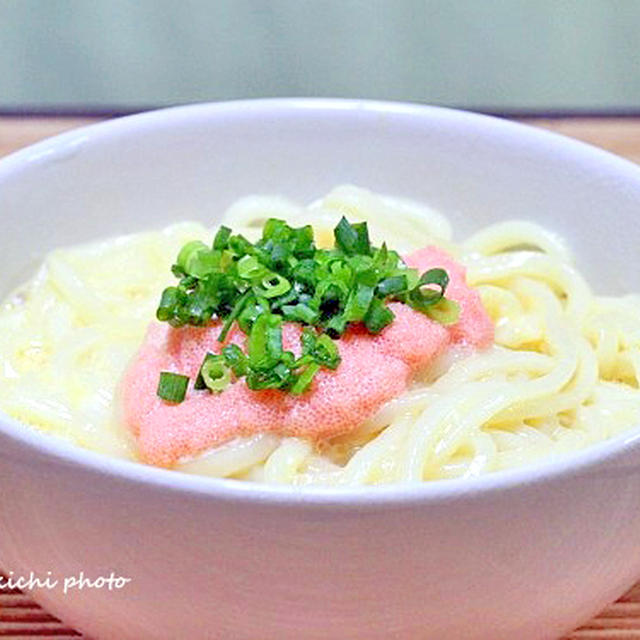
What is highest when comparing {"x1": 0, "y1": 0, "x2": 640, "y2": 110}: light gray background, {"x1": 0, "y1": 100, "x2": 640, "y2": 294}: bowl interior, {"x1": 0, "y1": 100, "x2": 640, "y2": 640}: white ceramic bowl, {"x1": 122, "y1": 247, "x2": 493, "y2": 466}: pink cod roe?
{"x1": 0, "y1": 0, "x2": 640, "y2": 110}: light gray background

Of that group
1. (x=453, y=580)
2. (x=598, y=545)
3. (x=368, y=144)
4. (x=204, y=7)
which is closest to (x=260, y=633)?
(x=453, y=580)

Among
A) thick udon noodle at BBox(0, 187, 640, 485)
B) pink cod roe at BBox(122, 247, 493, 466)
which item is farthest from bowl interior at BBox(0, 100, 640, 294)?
pink cod roe at BBox(122, 247, 493, 466)

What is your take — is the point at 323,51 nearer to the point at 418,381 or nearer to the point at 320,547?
the point at 418,381

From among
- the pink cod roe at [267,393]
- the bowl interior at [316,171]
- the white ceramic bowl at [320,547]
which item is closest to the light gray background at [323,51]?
the bowl interior at [316,171]

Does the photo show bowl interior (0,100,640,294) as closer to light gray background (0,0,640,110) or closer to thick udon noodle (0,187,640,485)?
thick udon noodle (0,187,640,485)

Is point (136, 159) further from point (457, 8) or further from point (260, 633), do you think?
point (457, 8)

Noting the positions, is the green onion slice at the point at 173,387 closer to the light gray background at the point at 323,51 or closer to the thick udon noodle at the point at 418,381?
the thick udon noodle at the point at 418,381
